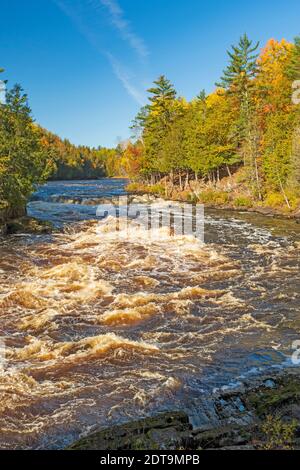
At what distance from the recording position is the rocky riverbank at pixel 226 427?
6.51 meters

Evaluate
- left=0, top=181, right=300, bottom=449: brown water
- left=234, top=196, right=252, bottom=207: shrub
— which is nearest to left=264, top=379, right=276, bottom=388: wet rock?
left=0, top=181, right=300, bottom=449: brown water

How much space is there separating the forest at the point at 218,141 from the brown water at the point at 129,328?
13360mm

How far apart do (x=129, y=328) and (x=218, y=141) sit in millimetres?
50125

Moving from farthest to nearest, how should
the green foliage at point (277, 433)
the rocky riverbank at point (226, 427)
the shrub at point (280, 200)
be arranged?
the shrub at point (280, 200)
the rocky riverbank at point (226, 427)
the green foliage at point (277, 433)

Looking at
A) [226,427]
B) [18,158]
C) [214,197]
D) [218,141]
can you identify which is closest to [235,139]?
[218,141]

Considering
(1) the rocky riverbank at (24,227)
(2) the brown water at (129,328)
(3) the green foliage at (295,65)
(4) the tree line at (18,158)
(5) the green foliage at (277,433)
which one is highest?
(3) the green foliage at (295,65)

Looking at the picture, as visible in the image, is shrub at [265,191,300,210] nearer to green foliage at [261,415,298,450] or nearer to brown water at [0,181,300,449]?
brown water at [0,181,300,449]

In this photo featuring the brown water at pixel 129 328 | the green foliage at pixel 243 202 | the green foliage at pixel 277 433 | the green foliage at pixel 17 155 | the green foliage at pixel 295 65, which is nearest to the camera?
the green foliage at pixel 277 433

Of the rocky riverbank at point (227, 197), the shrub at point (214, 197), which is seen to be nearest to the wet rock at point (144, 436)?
the rocky riverbank at point (227, 197)

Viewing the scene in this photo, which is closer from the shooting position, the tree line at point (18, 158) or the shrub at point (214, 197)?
the tree line at point (18, 158)

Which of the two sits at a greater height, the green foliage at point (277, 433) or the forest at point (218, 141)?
the forest at point (218, 141)

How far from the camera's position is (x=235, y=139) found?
188 feet

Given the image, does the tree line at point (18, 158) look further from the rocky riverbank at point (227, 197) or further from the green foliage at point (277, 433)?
the green foliage at point (277, 433)
